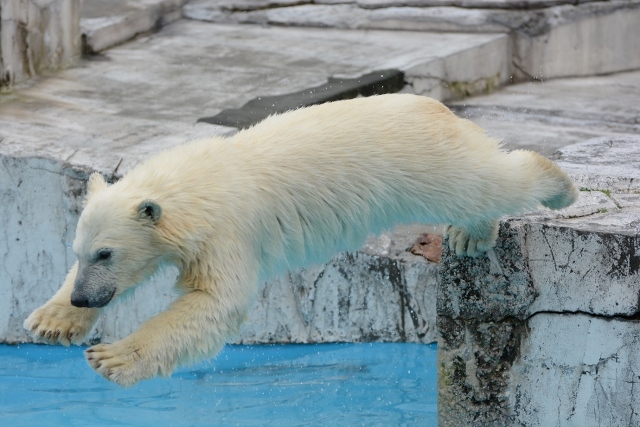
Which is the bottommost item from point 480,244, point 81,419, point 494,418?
point 81,419

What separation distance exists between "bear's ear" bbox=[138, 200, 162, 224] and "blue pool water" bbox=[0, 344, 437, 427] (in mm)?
1774

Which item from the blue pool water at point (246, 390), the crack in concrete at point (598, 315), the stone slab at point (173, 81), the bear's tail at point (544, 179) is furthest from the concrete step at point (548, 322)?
the stone slab at point (173, 81)

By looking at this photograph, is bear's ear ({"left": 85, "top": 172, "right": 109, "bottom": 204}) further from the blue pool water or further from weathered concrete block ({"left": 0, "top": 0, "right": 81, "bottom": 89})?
weathered concrete block ({"left": 0, "top": 0, "right": 81, "bottom": 89})

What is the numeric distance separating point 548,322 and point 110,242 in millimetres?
1808

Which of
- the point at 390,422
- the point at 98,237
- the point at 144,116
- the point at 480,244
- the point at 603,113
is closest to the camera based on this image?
the point at 98,237

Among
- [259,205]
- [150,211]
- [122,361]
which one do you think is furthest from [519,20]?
[122,361]

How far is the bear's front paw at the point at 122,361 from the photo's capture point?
2955 mm

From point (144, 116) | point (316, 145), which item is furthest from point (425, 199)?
point (144, 116)

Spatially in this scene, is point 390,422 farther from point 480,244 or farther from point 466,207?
point 466,207

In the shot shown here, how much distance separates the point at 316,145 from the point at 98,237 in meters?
0.81

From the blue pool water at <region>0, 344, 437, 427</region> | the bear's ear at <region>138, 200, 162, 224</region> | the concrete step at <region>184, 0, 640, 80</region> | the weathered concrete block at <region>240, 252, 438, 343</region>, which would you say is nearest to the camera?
the bear's ear at <region>138, 200, 162, 224</region>

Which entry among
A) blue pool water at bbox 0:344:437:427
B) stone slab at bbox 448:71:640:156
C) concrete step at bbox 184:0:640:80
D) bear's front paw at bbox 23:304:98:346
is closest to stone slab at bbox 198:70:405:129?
stone slab at bbox 448:71:640:156

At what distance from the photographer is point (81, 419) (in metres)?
4.77

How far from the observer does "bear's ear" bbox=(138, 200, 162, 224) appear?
309cm
